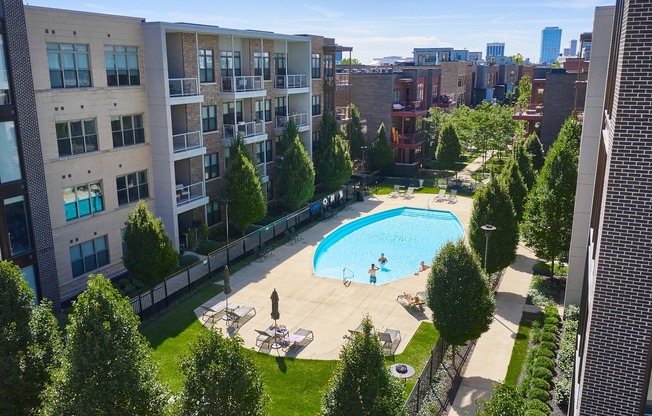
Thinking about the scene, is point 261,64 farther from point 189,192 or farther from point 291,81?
point 189,192

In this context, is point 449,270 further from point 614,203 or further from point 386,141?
point 386,141

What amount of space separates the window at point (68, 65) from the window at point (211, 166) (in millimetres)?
9301

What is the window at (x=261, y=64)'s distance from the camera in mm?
37625

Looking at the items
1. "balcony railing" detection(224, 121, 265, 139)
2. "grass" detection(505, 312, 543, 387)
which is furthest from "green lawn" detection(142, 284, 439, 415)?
"balcony railing" detection(224, 121, 265, 139)

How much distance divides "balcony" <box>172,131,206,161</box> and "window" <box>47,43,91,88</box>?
19.7 ft

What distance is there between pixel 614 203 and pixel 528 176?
27572 millimetres

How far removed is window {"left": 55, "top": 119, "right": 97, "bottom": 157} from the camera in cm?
2511

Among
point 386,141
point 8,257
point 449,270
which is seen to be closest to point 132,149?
point 8,257

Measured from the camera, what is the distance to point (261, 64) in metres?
37.9

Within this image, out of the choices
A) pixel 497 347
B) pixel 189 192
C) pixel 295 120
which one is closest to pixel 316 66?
pixel 295 120

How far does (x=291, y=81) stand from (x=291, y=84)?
24 centimetres

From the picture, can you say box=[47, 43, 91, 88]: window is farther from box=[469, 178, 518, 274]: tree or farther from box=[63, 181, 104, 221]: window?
box=[469, 178, 518, 274]: tree

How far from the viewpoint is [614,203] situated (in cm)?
946

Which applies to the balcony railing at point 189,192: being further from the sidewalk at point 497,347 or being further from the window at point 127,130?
the sidewalk at point 497,347
